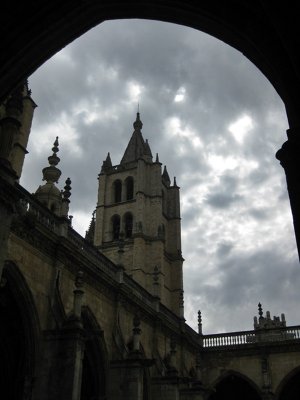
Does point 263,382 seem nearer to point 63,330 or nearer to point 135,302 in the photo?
point 135,302

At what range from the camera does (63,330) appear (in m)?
15.2

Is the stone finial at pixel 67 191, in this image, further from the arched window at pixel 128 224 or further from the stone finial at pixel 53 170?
the arched window at pixel 128 224

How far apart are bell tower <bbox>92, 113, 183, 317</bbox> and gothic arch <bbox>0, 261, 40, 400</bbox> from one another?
859 inches

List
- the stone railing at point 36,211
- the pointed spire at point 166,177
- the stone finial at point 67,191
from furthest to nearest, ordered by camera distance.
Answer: the pointed spire at point 166,177 → the stone finial at point 67,191 → the stone railing at point 36,211

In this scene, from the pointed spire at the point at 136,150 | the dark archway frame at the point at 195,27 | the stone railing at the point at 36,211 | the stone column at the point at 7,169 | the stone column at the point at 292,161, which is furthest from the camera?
the pointed spire at the point at 136,150

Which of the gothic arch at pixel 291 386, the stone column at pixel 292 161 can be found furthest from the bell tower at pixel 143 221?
the stone column at pixel 292 161

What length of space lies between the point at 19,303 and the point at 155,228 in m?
28.0

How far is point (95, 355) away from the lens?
769 inches

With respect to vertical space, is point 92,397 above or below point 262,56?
below

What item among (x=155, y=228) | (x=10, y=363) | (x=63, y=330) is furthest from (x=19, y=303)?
(x=155, y=228)

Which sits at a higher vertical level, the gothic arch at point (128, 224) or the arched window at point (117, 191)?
the arched window at point (117, 191)

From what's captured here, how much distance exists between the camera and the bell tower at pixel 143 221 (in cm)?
4066

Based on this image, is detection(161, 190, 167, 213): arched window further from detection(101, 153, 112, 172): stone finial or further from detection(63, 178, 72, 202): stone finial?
detection(63, 178, 72, 202): stone finial

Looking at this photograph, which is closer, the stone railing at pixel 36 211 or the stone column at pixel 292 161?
the stone column at pixel 292 161
